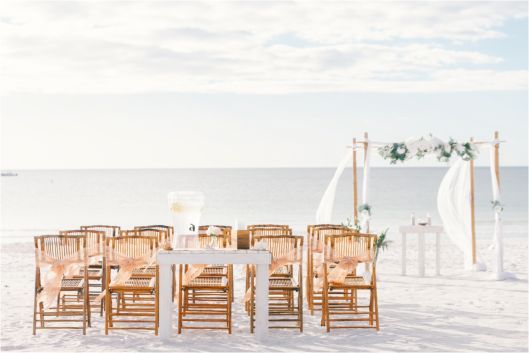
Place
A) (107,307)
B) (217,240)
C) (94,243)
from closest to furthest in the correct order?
(107,307), (94,243), (217,240)

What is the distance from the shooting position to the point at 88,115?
191 feet

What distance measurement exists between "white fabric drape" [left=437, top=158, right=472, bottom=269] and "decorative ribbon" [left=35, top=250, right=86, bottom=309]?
670 cm

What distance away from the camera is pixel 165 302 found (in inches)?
277

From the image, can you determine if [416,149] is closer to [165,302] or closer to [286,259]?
[286,259]

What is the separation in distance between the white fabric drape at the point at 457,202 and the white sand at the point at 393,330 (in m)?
1.12

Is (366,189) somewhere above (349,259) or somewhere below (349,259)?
above

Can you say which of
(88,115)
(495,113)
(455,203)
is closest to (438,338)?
(455,203)

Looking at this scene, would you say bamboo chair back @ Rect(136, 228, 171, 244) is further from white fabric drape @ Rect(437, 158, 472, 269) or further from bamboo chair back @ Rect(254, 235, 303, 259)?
white fabric drape @ Rect(437, 158, 472, 269)

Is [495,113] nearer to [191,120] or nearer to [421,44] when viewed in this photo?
[421,44]

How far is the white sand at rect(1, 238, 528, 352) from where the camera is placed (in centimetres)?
681

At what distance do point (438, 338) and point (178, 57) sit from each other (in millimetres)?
24173

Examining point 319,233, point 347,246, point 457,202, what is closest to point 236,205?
point 457,202

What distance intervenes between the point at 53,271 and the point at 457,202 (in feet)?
23.2

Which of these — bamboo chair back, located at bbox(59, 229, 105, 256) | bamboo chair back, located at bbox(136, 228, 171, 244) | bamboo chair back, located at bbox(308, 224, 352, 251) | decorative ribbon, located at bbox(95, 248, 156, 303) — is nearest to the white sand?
decorative ribbon, located at bbox(95, 248, 156, 303)
